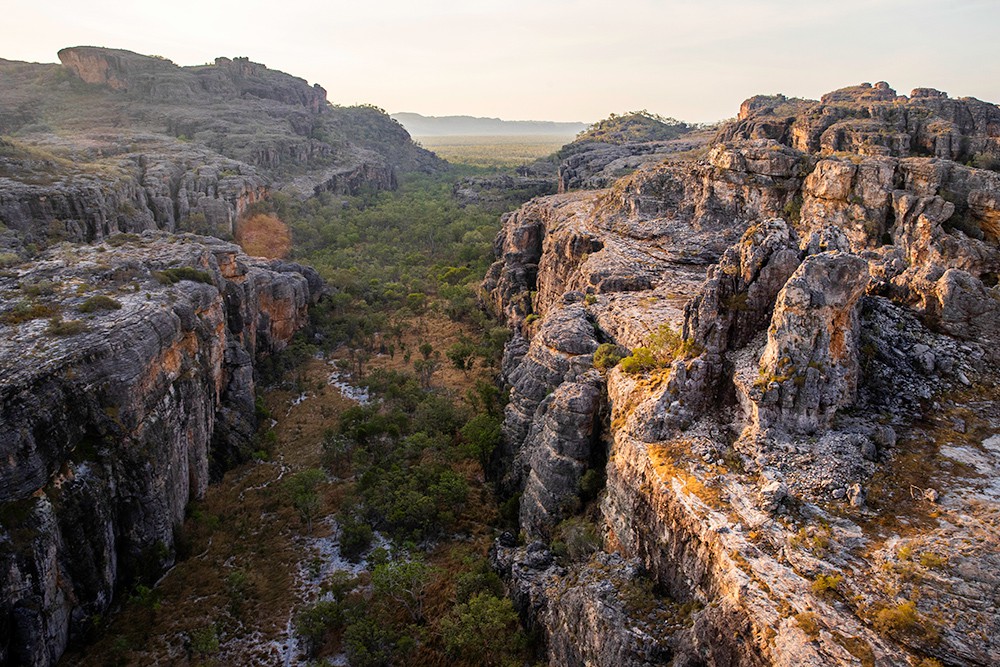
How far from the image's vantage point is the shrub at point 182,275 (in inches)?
1292

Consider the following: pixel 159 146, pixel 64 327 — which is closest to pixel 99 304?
pixel 64 327

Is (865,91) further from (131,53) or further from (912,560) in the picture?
(131,53)

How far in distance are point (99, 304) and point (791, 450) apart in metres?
28.8

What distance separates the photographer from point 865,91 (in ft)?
339

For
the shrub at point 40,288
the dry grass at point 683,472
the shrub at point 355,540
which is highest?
the shrub at point 40,288

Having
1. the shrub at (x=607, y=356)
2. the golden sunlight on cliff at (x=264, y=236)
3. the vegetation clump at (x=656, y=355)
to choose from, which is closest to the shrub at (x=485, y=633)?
the vegetation clump at (x=656, y=355)

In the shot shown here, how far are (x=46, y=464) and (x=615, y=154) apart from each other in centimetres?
10664

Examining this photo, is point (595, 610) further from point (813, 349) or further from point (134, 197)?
point (134, 197)

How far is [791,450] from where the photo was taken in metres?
18.4

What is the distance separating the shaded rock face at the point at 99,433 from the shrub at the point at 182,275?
96mm

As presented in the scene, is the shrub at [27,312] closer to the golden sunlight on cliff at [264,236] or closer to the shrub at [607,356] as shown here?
the shrub at [607,356]

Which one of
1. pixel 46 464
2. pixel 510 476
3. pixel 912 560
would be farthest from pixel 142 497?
pixel 912 560

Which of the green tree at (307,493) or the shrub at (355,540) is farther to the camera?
the green tree at (307,493)

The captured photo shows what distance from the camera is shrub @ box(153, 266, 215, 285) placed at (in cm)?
3281
